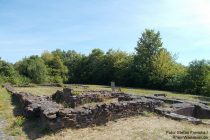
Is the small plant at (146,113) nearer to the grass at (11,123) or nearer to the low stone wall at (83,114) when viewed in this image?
the low stone wall at (83,114)

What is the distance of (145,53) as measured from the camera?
48.6 m

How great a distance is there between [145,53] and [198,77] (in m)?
11.8

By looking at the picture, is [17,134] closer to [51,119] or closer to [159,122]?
[51,119]

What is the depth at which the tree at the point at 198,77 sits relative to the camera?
37.5 meters

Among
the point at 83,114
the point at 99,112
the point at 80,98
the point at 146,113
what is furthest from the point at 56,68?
the point at 83,114

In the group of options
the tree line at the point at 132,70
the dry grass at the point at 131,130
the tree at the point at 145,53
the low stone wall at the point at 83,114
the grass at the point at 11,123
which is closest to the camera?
the dry grass at the point at 131,130

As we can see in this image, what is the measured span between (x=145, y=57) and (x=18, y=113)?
32.6 m

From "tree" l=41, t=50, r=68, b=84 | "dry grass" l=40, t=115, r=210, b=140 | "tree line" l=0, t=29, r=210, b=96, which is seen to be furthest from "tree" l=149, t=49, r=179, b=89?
"dry grass" l=40, t=115, r=210, b=140

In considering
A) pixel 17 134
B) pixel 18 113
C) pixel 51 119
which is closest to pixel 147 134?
pixel 51 119

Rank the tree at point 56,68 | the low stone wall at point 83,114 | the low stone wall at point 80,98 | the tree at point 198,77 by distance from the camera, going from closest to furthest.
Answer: the low stone wall at point 83,114 → the low stone wall at point 80,98 → the tree at point 198,77 → the tree at point 56,68

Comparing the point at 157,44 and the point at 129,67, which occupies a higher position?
the point at 157,44

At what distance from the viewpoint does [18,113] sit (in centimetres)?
1764

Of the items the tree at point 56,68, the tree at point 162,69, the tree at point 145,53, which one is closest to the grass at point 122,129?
the tree at point 162,69

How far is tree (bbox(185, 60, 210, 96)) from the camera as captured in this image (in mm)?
37531
